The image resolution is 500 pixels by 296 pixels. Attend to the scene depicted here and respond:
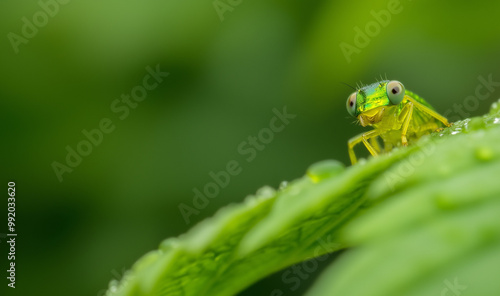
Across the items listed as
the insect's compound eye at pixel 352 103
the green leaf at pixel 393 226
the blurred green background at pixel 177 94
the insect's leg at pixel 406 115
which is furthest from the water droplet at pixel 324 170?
the blurred green background at pixel 177 94

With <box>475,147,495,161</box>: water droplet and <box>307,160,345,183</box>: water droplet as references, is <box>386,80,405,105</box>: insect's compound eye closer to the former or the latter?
<box>307,160,345,183</box>: water droplet

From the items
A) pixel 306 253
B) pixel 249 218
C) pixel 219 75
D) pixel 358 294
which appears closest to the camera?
pixel 358 294

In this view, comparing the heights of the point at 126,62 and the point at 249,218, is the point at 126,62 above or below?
above

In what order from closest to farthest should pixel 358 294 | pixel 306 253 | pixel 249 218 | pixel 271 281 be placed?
pixel 358 294 < pixel 249 218 < pixel 306 253 < pixel 271 281

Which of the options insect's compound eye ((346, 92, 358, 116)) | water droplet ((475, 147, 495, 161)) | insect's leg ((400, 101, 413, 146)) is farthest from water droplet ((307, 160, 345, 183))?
insect's compound eye ((346, 92, 358, 116))

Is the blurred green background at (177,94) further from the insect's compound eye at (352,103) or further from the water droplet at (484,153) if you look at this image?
the water droplet at (484,153)

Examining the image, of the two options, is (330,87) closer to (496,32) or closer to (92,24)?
(496,32)

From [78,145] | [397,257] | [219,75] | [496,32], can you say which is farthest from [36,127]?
[397,257]

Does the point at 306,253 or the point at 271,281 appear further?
the point at 271,281
